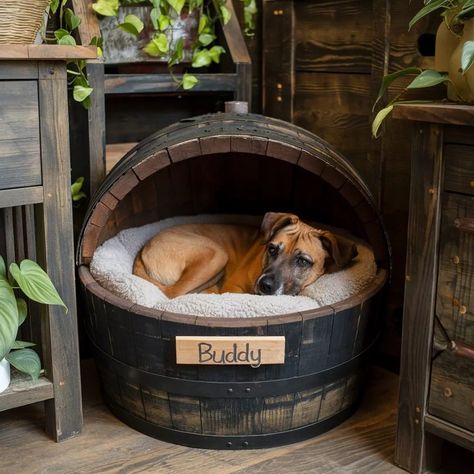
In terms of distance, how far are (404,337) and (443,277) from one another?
25cm

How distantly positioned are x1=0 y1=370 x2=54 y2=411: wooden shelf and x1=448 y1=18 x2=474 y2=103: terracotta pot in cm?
162

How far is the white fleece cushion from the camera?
2334mm

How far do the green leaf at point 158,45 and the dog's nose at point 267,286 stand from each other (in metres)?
1.11

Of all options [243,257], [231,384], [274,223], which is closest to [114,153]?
[243,257]

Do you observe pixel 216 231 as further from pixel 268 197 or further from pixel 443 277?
pixel 443 277

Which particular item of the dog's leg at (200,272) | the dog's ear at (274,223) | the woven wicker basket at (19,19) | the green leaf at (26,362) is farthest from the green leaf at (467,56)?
the green leaf at (26,362)

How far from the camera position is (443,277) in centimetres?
212

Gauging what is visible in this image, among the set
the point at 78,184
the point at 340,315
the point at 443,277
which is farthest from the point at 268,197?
the point at 443,277

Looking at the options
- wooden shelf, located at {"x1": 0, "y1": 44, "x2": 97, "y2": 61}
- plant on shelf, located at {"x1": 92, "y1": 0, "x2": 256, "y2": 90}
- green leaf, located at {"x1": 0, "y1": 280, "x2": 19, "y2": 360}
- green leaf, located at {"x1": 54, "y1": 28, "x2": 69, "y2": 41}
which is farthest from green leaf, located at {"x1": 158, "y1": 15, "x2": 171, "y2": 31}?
green leaf, located at {"x1": 0, "y1": 280, "x2": 19, "y2": 360}

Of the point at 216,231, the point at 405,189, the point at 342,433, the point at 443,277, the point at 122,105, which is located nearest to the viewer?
the point at 443,277

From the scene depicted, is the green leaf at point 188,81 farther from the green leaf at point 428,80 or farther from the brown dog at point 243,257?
the green leaf at point 428,80

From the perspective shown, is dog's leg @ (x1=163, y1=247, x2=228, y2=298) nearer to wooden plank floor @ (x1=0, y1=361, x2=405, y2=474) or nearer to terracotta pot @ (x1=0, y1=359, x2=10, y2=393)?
wooden plank floor @ (x1=0, y1=361, x2=405, y2=474)

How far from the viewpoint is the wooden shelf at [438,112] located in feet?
6.30

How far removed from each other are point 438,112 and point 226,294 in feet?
3.05
